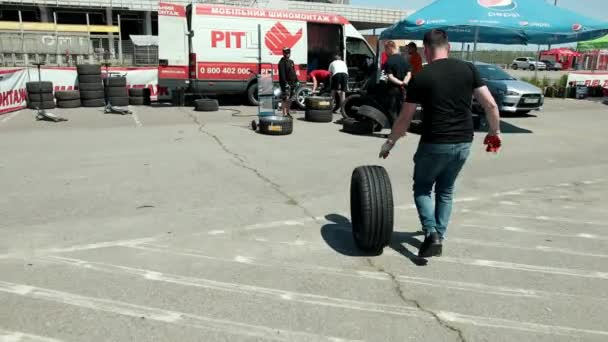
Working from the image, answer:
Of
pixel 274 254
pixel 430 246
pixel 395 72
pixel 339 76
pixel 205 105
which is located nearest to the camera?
pixel 430 246

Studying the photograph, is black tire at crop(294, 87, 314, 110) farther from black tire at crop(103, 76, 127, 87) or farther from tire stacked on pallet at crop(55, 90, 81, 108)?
tire stacked on pallet at crop(55, 90, 81, 108)

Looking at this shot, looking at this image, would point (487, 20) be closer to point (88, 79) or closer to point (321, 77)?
point (321, 77)

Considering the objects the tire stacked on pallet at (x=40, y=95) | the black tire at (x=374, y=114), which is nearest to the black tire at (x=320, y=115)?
the black tire at (x=374, y=114)

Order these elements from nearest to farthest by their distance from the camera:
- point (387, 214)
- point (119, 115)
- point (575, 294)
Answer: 1. point (575, 294)
2. point (387, 214)
3. point (119, 115)

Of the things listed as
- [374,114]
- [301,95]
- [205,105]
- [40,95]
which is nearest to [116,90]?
[40,95]

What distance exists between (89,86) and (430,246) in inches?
519

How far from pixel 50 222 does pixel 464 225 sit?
4142 millimetres

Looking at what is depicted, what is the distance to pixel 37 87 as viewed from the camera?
1339cm

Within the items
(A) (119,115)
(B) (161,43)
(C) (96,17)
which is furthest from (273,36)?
(C) (96,17)

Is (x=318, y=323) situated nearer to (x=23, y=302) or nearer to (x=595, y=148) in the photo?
(x=23, y=302)

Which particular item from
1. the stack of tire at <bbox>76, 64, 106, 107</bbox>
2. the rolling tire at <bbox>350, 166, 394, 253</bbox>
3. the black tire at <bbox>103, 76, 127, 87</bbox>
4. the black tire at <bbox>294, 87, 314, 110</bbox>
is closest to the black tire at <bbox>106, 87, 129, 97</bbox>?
the black tire at <bbox>103, 76, 127, 87</bbox>

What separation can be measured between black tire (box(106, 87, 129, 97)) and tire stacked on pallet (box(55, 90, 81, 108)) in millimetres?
858

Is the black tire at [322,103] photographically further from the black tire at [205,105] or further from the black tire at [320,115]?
the black tire at [205,105]

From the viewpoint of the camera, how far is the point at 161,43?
46.4ft
